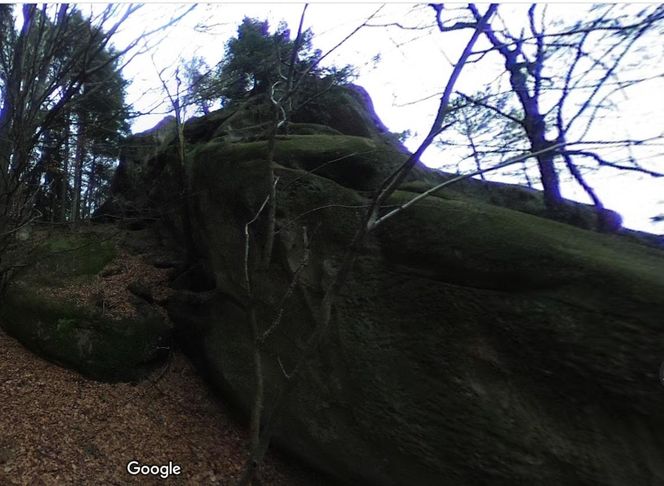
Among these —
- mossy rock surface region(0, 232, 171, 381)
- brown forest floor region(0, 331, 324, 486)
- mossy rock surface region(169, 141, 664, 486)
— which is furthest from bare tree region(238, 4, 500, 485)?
mossy rock surface region(0, 232, 171, 381)

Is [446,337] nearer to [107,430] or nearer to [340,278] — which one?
→ [340,278]

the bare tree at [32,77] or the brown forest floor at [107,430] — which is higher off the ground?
the bare tree at [32,77]

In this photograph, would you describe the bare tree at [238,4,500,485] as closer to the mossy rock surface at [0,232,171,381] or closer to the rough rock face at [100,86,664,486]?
the rough rock face at [100,86,664,486]

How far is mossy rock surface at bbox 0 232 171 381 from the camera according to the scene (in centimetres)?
612

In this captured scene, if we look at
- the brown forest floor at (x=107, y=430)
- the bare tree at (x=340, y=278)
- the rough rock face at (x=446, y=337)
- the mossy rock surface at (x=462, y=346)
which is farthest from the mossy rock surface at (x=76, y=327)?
the bare tree at (x=340, y=278)

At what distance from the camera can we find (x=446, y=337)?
442cm

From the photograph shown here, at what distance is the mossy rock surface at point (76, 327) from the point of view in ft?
20.1

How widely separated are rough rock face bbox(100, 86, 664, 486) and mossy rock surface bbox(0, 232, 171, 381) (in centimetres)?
127

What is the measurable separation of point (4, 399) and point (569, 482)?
270 inches

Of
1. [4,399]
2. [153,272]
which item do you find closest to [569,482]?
[4,399]

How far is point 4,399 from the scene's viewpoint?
202 inches

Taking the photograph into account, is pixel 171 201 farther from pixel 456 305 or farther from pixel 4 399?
pixel 456 305

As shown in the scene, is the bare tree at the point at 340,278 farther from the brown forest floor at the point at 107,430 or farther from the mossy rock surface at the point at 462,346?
the brown forest floor at the point at 107,430

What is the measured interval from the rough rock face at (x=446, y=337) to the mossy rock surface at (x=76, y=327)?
4.18 ft
